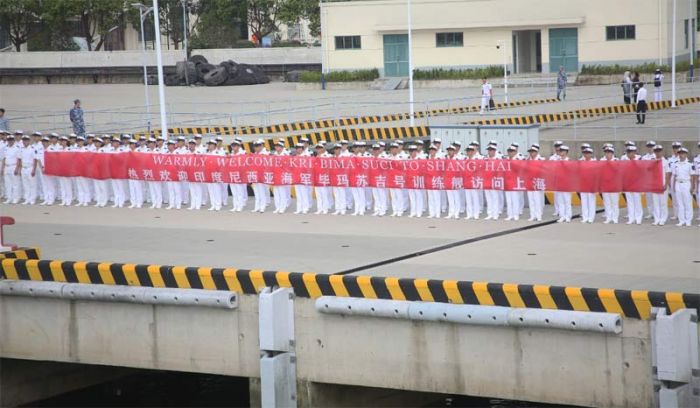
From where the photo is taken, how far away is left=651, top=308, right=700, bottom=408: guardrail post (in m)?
13.8

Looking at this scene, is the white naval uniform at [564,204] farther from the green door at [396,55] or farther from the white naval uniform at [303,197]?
the green door at [396,55]

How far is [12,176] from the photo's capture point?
29031mm

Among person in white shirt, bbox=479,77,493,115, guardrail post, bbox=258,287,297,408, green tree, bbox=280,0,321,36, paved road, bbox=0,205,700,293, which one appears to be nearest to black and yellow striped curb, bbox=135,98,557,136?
person in white shirt, bbox=479,77,493,115

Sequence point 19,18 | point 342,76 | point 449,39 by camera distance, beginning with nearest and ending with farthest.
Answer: point 342,76
point 449,39
point 19,18

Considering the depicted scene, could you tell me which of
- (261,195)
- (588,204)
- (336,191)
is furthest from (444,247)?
(261,195)

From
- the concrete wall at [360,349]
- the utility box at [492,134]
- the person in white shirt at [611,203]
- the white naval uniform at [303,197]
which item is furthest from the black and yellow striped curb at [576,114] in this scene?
the concrete wall at [360,349]

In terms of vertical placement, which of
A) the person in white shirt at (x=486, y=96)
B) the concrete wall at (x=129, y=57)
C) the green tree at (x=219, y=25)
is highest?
the green tree at (x=219, y=25)

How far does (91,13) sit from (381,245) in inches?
2426

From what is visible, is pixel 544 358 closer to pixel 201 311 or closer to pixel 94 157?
pixel 201 311

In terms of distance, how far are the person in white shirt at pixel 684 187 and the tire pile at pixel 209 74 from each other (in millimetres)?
45818

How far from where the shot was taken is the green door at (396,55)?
214 ft

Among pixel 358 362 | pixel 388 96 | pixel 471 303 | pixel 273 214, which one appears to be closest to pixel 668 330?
pixel 471 303

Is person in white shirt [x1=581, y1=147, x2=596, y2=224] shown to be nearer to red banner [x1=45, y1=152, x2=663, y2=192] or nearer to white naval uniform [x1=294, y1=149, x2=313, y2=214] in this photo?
red banner [x1=45, y1=152, x2=663, y2=192]

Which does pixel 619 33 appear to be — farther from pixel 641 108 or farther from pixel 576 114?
pixel 641 108
